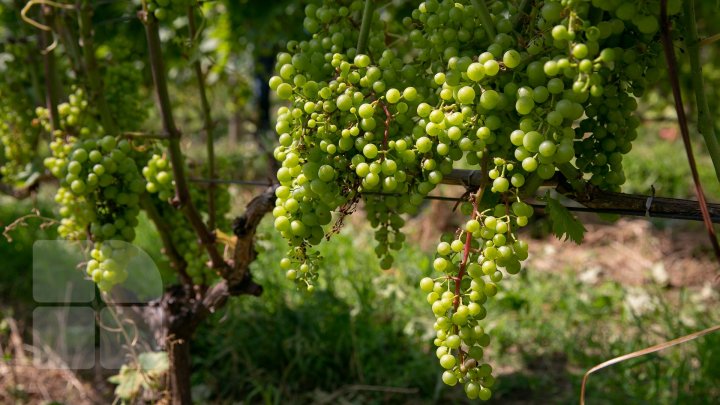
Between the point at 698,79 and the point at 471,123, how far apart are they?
15.6 inches

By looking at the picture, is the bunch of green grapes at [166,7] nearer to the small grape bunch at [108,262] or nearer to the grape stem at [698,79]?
the small grape bunch at [108,262]

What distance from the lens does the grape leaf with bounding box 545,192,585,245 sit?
46.0 inches

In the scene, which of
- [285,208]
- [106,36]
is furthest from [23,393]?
[285,208]

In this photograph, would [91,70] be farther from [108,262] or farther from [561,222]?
[561,222]

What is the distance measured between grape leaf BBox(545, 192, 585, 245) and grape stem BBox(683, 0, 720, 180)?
247 mm

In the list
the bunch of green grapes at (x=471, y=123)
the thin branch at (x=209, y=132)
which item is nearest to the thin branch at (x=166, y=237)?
the thin branch at (x=209, y=132)

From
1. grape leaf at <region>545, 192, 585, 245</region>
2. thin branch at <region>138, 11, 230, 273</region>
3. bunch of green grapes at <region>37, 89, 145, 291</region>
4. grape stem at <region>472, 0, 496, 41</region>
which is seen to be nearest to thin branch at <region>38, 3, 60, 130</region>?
bunch of green grapes at <region>37, 89, 145, 291</region>

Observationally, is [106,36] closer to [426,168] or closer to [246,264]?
[246,264]

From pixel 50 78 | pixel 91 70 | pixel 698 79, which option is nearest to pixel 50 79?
pixel 50 78

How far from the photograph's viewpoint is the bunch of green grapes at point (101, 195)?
1.58 metres

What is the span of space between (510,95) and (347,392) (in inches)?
64.9

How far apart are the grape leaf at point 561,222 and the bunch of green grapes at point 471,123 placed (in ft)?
0.17

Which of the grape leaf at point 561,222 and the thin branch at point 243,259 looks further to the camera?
the thin branch at point 243,259

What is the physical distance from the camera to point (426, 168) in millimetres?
1124
